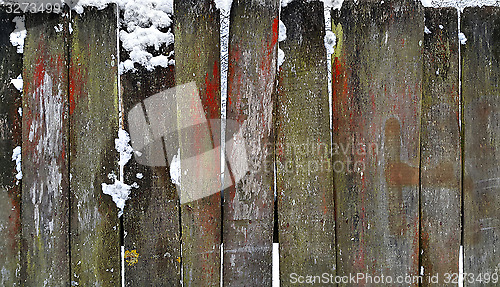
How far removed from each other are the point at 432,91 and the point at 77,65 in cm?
156

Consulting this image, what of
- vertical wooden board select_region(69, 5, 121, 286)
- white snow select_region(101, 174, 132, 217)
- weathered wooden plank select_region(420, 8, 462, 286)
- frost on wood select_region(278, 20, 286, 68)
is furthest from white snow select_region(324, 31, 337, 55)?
white snow select_region(101, 174, 132, 217)

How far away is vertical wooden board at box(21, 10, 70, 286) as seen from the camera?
1.27 meters

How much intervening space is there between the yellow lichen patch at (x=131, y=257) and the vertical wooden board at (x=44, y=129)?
1.09ft

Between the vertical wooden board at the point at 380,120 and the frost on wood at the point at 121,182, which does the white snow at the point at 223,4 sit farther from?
the frost on wood at the point at 121,182

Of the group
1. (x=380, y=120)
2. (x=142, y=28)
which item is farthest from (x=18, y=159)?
(x=380, y=120)

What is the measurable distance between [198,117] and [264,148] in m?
0.32

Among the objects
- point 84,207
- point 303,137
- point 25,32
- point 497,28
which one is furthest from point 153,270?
point 497,28

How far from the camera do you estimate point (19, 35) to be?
1.28 metres

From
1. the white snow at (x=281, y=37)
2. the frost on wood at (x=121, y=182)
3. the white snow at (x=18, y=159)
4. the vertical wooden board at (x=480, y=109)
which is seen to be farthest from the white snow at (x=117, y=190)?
the vertical wooden board at (x=480, y=109)

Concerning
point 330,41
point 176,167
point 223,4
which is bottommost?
point 176,167

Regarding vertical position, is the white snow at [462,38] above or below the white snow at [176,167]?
above

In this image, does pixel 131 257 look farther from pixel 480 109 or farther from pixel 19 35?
pixel 480 109

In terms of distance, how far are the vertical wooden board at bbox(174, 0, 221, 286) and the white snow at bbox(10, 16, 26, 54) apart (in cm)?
66

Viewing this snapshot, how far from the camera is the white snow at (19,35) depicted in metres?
1.28
